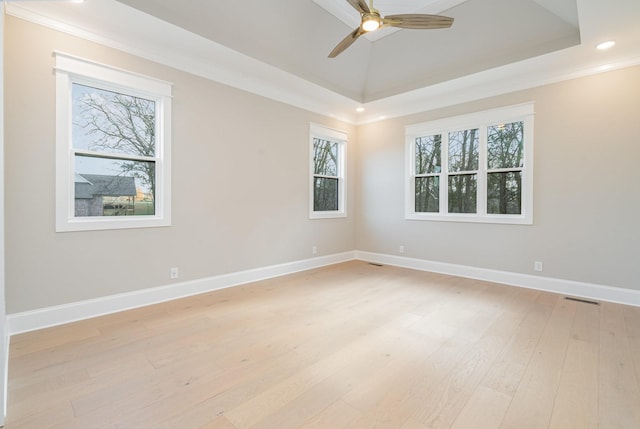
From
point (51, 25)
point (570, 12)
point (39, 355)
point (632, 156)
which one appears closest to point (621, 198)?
point (632, 156)

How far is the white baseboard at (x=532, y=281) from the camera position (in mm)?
3521

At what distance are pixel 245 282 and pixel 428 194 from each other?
11.6ft

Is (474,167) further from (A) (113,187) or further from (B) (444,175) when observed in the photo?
(A) (113,187)

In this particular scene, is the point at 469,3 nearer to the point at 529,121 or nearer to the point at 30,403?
the point at 529,121

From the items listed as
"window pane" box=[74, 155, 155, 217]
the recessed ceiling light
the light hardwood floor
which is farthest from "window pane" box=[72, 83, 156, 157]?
the recessed ceiling light

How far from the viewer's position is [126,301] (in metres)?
3.21

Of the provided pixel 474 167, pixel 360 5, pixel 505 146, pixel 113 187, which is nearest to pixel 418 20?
pixel 360 5

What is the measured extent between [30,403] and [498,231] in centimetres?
530

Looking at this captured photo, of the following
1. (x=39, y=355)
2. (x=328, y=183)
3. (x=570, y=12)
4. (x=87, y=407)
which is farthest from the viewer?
(x=328, y=183)

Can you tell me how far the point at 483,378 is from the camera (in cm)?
201

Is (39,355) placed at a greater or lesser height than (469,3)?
lesser

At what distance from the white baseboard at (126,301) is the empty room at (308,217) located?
0.8 inches

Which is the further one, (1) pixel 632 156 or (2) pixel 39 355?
(1) pixel 632 156

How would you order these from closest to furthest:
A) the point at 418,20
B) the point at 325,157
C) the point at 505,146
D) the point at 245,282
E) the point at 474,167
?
the point at 418,20 → the point at 245,282 → the point at 505,146 → the point at 474,167 → the point at 325,157
